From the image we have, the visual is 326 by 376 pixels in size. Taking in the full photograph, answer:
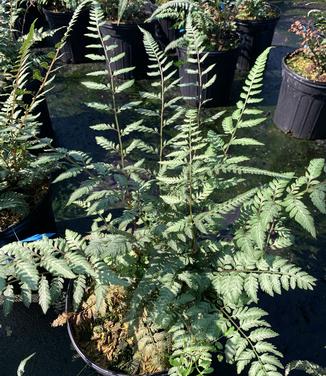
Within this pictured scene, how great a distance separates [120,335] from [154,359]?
27cm

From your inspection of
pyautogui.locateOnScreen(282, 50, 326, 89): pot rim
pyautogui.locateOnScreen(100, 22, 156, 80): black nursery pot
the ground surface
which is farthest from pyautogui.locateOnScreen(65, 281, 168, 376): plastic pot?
pyautogui.locateOnScreen(100, 22, 156, 80): black nursery pot

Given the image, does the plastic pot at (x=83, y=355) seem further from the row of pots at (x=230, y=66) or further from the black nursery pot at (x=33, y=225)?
the row of pots at (x=230, y=66)

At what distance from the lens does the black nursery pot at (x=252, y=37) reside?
4.36 meters

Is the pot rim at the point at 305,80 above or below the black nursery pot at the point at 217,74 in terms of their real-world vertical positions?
above

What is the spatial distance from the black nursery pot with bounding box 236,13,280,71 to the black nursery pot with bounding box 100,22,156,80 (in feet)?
3.50

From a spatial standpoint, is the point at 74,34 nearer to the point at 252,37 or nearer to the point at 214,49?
the point at 214,49

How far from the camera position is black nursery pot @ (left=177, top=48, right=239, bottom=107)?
372 centimetres

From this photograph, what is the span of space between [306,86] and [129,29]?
2038mm

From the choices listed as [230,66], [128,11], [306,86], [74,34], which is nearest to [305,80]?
[306,86]

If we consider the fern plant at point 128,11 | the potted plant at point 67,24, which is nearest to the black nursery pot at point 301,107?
the fern plant at point 128,11

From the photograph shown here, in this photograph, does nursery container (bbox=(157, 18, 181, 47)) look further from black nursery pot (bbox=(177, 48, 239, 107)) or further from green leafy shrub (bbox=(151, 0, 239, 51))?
black nursery pot (bbox=(177, 48, 239, 107))

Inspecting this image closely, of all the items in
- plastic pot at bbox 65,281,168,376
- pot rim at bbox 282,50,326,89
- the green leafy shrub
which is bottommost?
plastic pot at bbox 65,281,168,376

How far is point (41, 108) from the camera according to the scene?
10.9 ft

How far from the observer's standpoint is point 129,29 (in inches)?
164
